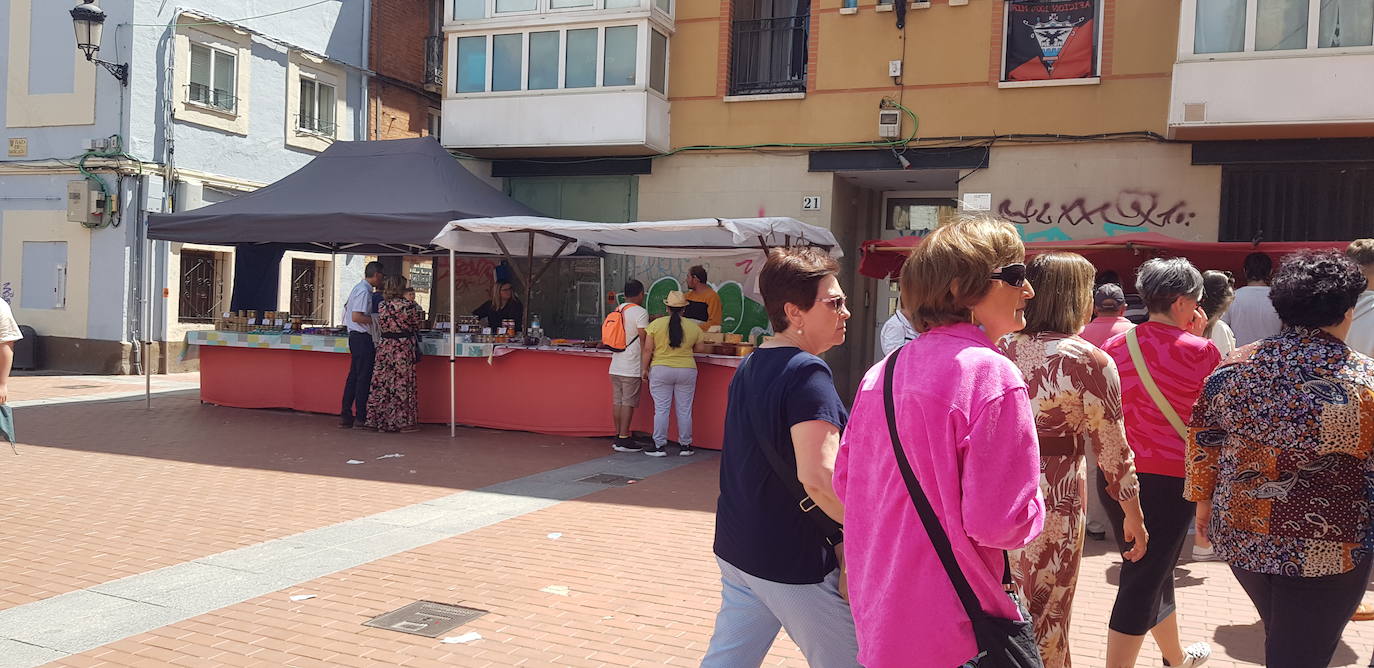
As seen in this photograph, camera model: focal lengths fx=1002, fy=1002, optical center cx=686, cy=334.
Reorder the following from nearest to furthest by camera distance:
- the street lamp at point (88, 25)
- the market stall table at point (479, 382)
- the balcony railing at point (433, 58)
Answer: the market stall table at point (479, 382), the street lamp at point (88, 25), the balcony railing at point (433, 58)

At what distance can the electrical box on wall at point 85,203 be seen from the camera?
704 inches

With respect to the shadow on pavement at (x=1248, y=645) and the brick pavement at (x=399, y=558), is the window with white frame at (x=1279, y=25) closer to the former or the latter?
the brick pavement at (x=399, y=558)

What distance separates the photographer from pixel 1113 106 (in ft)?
43.8

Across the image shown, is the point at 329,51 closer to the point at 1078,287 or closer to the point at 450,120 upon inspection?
the point at 450,120

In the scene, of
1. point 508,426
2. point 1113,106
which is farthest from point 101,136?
point 1113,106

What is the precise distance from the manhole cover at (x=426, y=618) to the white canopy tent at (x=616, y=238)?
572 centimetres

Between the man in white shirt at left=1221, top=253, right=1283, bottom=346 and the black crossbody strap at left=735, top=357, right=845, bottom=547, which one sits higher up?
the man in white shirt at left=1221, top=253, right=1283, bottom=346

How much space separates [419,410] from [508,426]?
131 cm

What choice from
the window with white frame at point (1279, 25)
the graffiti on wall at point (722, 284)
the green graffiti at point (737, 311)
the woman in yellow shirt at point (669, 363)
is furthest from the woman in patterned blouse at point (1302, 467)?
the green graffiti at point (737, 311)

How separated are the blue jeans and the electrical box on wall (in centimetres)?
1861

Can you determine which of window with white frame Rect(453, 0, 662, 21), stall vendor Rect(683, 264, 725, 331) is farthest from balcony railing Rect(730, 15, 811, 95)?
stall vendor Rect(683, 264, 725, 331)

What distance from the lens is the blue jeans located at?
2.66 meters

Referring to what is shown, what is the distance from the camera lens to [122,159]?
58.3 feet

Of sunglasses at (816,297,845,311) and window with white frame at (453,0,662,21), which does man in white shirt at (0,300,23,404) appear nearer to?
sunglasses at (816,297,845,311)
